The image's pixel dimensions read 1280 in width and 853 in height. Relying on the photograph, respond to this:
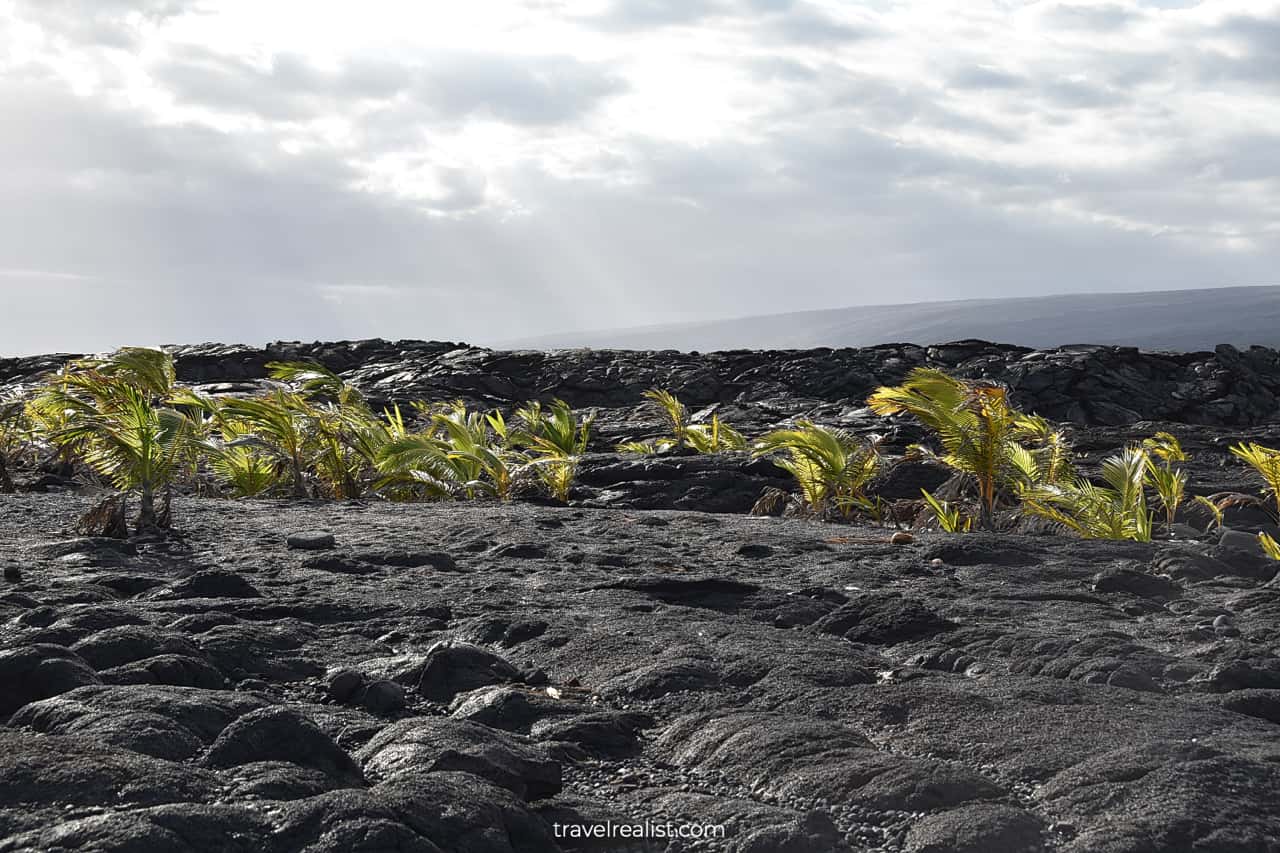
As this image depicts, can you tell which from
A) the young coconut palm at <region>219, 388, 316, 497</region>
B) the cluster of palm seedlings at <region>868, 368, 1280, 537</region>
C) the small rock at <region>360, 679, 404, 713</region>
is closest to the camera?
the small rock at <region>360, 679, 404, 713</region>

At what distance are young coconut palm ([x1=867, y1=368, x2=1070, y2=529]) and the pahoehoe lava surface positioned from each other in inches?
60.3

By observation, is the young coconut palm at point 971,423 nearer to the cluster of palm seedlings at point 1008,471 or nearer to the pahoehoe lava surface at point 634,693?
the cluster of palm seedlings at point 1008,471

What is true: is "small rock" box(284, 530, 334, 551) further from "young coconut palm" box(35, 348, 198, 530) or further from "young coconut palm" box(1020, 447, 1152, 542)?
"young coconut palm" box(1020, 447, 1152, 542)

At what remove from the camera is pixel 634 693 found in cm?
392

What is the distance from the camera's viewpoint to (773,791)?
303 centimetres

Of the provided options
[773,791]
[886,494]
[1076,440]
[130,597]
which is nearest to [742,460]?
[886,494]

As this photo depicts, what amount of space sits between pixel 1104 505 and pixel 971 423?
1.06 m

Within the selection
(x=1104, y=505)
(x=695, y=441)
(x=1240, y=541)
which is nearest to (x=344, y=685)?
(x=1240, y=541)

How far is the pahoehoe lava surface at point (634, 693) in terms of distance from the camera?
2666 millimetres

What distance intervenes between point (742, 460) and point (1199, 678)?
8899mm

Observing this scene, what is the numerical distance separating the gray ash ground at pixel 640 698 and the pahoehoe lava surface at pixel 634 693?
0.04ft

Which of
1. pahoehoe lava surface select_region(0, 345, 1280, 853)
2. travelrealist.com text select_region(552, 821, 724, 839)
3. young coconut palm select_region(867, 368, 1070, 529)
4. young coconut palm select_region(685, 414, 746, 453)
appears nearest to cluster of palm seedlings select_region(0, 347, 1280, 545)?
young coconut palm select_region(867, 368, 1070, 529)

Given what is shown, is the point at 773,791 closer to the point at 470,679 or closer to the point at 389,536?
the point at 470,679

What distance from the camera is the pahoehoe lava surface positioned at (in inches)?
105
